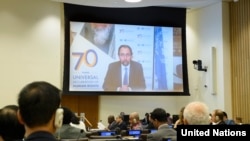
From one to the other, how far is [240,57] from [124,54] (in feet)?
10.8

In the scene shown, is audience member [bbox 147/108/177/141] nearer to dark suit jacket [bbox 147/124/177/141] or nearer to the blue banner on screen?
dark suit jacket [bbox 147/124/177/141]

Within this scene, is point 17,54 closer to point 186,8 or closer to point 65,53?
point 65,53

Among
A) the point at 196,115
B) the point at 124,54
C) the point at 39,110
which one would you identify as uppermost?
the point at 124,54

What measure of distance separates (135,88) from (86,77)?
152 centimetres

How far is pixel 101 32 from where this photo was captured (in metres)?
11.6

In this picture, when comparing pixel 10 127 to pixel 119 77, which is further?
pixel 119 77

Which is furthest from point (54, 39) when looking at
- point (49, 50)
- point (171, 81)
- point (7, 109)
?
point (7, 109)

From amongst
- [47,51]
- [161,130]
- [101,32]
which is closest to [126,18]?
[101,32]

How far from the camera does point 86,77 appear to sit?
11.2 metres

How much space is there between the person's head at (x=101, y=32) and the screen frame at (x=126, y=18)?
0.15 meters

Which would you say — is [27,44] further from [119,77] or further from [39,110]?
[39,110]

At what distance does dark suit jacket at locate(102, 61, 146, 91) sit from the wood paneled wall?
2.66 metres

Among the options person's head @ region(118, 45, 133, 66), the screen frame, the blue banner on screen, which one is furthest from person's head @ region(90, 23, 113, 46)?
person's head @ region(118, 45, 133, 66)

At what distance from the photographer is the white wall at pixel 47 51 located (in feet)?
35.2
